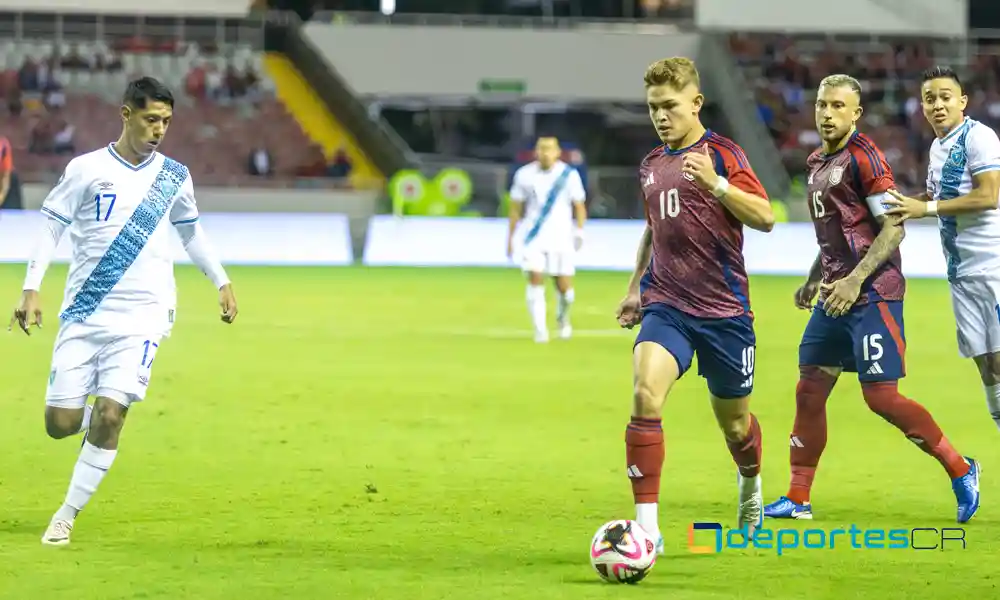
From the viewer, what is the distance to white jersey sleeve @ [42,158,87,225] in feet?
24.3

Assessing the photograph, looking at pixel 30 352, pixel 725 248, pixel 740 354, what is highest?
pixel 725 248

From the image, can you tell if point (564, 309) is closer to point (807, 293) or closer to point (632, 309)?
point (807, 293)

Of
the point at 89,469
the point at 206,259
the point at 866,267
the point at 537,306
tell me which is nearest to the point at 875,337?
the point at 866,267

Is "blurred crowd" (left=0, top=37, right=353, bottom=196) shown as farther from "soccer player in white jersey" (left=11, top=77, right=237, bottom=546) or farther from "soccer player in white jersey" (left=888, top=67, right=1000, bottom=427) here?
"soccer player in white jersey" (left=11, top=77, right=237, bottom=546)

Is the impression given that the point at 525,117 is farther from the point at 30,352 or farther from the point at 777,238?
the point at 30,352

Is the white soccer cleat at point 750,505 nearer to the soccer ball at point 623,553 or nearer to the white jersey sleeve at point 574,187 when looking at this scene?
the soccer ball at point 623,553

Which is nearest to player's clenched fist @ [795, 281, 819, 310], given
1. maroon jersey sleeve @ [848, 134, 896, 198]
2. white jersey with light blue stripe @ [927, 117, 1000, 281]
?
maroon jersey sleeve @ [848, 134, 896, 198]

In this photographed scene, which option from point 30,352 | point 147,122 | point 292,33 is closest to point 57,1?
point 292,33

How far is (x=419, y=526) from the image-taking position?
8078 mm

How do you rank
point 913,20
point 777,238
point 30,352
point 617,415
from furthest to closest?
point 913,20, point 777,238, point 30,352, point 617,415

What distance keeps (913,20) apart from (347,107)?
47.8 ft

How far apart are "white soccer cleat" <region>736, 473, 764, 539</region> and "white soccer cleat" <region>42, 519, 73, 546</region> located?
3106mm

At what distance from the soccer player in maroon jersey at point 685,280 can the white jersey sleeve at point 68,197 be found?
252cm

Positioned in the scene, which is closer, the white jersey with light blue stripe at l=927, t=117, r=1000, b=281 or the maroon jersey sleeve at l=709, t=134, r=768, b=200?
the maroon jersey sleeve at l=709, t=134, r=768, b=200
